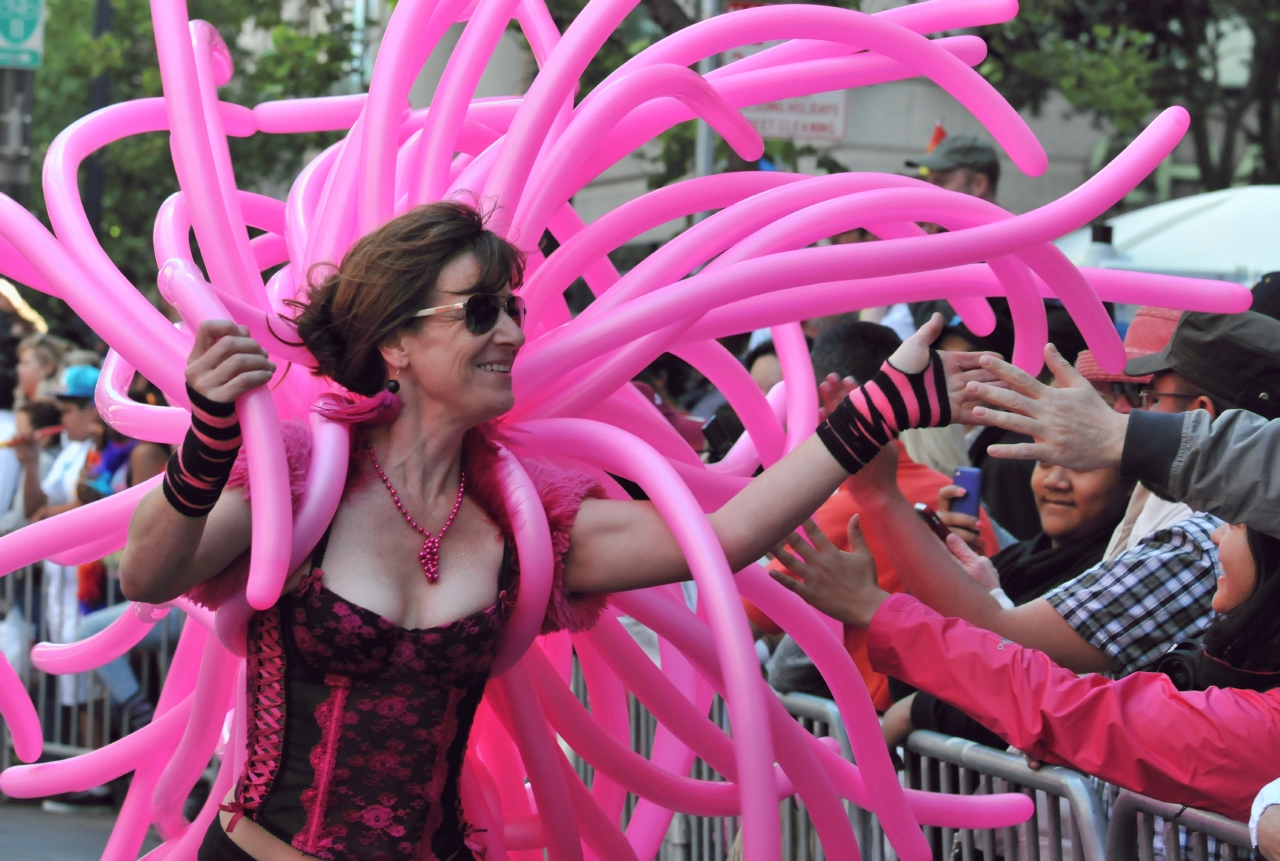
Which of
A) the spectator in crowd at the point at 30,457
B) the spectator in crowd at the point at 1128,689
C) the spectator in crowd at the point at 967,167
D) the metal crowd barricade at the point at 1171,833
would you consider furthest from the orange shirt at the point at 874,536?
the spectator in crowd at the point at 30,457

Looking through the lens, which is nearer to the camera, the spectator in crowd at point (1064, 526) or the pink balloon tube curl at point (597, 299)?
the pink balloon tube curl at point (597, 299)

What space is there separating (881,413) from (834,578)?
552mm

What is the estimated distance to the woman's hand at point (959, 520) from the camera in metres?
3.63

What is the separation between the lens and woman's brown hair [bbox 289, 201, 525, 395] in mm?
2387

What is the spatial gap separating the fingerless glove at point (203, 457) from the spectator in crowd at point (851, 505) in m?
1.68

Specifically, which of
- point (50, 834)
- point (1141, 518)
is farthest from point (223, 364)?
point (50, 834)

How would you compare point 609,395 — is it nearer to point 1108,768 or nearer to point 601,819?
point 601,819

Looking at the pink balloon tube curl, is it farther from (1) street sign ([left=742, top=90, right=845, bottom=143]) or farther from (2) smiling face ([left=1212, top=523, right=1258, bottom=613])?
(1) street sign ([left=742, top=90, right=845, bottom=143])

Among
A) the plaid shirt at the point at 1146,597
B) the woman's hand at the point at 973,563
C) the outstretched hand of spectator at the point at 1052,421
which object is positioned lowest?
the woman's hand at the point at 973,563

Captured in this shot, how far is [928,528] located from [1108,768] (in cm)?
64

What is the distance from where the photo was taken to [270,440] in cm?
214

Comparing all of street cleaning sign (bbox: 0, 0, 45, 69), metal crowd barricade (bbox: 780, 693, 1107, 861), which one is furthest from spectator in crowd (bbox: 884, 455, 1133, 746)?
street cleaning sign (bbox: 0, 0, 45, 69)

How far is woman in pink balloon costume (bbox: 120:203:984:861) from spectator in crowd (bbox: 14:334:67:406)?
7.12m

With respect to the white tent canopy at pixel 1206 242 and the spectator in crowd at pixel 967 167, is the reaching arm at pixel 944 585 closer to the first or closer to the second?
the spectator in crowd at pixel 967 167
